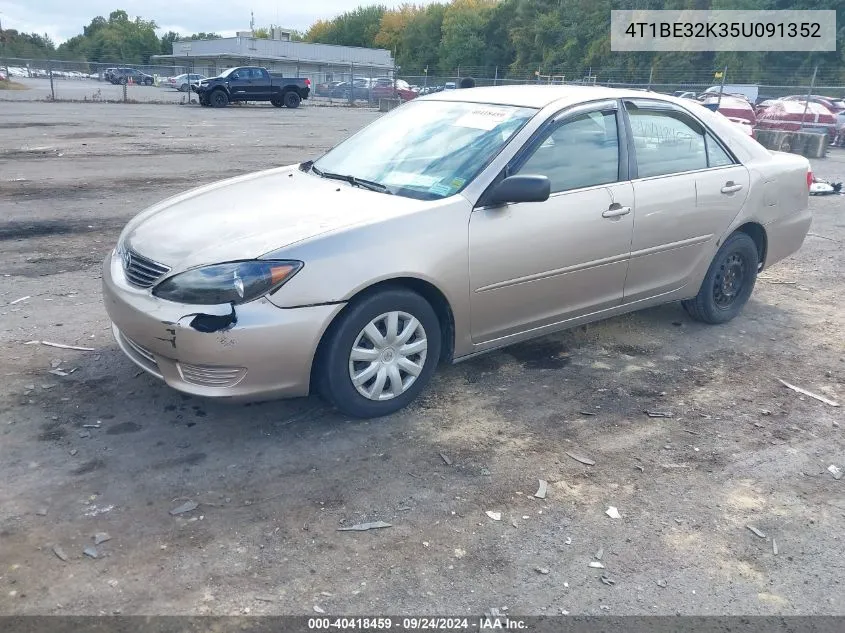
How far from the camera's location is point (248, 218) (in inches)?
154

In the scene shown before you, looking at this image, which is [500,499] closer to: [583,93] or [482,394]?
[482,394]

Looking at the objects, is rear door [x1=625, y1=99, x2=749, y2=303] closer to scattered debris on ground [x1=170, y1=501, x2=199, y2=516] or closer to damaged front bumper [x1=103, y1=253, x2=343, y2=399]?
damaged front bumper [x1=103, y1=253, x2=343, y2=399]

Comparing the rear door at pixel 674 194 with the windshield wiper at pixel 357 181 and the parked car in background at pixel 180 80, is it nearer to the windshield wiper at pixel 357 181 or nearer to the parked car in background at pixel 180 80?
the windshield wiper at pixel 357 181

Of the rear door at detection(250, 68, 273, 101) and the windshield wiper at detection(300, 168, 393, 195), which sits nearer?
the windshield wiper at detection(300, 168, 393, 195)

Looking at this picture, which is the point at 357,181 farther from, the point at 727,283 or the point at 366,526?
the point at 727,283

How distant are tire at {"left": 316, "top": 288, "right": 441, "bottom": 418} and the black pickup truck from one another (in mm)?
30294

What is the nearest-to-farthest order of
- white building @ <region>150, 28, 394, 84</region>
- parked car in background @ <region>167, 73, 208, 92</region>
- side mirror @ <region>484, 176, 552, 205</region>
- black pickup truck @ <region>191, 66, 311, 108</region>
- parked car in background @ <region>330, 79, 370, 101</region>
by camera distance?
1. side mirror @ <region>484, 176, 552, 205</region>
2. black pickup truck @ <region>191, 66, 311, 108</region>
3. parked car in background @ <region>167, 73, 208, 92</region>
4. parked car in background @ <region>330, 79, 370, 101</region>
5. white building @ <region>150, 28, 394, 84</region>

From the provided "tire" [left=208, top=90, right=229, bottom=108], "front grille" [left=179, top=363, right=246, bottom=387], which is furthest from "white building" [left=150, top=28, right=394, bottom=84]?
"front grille" [left=179, top=363, right=246, bottom=387]

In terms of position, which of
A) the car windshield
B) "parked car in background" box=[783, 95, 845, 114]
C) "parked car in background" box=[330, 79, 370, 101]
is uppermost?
"parked car in background" box=[330, 79, 370, 101]

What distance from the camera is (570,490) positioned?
3.40m

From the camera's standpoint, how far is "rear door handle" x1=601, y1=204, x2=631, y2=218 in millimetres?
4500

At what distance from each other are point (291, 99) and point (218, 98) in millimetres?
Answer: 3475

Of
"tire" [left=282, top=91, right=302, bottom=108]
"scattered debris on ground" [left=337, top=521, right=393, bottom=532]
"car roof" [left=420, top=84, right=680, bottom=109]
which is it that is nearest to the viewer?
"scattered debris on ground" [left=337, top=521, right=393, bottom=532]

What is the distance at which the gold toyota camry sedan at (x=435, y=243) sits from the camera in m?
3.51
